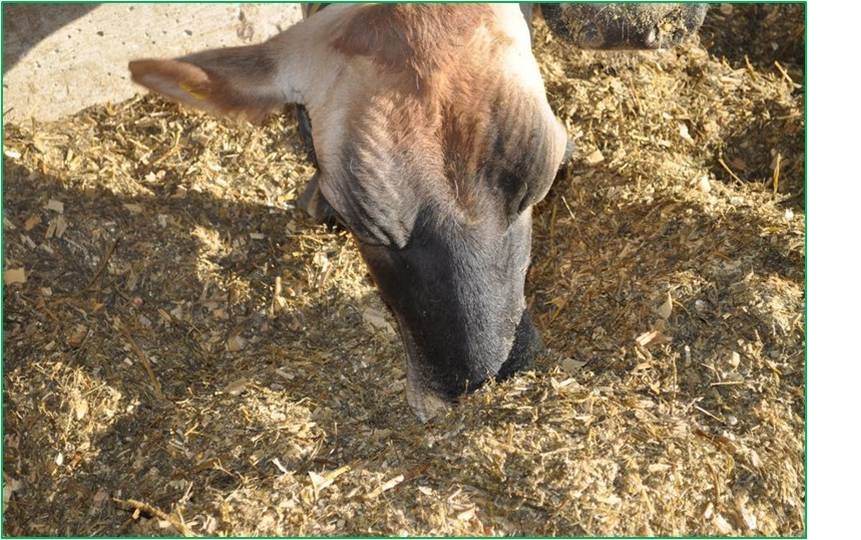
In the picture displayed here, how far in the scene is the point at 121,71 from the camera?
5.35 meters

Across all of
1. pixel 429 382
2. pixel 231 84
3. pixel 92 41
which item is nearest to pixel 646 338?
pixel 429 382

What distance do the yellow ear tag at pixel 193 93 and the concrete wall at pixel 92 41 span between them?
196 centimetres

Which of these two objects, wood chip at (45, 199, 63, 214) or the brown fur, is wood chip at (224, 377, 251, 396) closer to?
wood chip at (45, 199, 63, 214)

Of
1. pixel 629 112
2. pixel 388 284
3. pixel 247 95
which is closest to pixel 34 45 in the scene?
pixel 247 95

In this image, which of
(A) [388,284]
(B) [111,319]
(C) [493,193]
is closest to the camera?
(C) [493,193]

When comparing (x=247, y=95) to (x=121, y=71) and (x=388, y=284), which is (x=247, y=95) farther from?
(x=121, y=71)

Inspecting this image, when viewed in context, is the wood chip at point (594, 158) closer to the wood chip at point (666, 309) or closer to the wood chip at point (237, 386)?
the wood chip at point (666, 309)

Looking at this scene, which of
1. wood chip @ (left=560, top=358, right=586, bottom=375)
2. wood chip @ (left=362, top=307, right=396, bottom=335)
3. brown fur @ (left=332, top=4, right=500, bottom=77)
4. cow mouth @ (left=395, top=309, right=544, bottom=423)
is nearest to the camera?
brown fur @ (left=332, top=4, right=500, bottom=77)

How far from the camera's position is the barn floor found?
3508 millimetres

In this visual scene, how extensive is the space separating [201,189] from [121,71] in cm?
88

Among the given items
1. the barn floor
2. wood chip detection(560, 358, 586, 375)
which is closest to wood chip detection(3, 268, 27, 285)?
the barn floor

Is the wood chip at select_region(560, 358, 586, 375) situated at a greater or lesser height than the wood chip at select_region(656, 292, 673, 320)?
lesser

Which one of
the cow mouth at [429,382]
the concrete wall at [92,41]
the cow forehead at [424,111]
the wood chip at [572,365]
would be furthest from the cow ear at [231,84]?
the concrete wall at [92,41]

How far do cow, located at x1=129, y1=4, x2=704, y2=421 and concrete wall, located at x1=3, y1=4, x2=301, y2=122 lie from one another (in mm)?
1867
